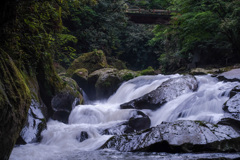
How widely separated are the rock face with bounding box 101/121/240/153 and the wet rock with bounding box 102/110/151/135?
130 cm

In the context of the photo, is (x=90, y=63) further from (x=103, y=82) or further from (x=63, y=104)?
(x=63, y=104)

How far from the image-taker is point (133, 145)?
4.33 m

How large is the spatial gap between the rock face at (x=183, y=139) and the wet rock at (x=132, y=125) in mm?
1304

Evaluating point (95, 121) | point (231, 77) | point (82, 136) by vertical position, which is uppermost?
point (231, 77)

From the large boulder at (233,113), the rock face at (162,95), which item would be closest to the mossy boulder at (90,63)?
the rock face at (162,95)

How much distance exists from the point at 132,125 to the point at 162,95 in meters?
2.38

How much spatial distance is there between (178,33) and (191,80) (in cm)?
695

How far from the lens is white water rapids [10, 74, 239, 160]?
4422 millimetres

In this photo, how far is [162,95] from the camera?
8.17m

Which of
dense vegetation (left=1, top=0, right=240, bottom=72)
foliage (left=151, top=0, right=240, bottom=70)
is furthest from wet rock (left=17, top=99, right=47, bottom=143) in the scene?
foliage (left=151, top=0, right=240, bottom=70)

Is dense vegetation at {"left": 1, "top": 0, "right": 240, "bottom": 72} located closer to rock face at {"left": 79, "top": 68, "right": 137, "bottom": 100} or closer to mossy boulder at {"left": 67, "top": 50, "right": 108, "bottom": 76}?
mossy boulder at {"left": 67, "top": 50, "right": 108, "bottom": 76}

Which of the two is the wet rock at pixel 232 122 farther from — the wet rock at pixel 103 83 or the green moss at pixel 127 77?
the green moss at pixel 127 77

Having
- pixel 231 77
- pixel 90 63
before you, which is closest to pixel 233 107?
pixel 231 77

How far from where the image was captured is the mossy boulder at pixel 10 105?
246 centimetres
